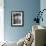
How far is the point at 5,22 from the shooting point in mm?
5570

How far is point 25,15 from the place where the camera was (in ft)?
18.4

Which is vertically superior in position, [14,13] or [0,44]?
[14,13]

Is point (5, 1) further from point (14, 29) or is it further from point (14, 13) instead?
point (14, 29)

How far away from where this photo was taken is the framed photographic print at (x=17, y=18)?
5.59m

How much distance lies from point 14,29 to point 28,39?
223cm

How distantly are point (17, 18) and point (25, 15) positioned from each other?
1.16 ft

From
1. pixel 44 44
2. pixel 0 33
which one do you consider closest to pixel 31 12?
pixel 0 33

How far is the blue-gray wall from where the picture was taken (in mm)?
5562

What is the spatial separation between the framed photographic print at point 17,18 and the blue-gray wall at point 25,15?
0.41ft

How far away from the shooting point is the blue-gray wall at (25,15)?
5.56 meters

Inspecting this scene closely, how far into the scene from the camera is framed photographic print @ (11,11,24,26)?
5.59 meters

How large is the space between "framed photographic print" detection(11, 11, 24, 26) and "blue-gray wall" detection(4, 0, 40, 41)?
0.12m

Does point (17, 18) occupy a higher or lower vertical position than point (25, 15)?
lower

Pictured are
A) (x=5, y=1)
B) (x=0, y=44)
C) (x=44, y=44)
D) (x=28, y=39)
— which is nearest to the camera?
(x=44, y=44)
